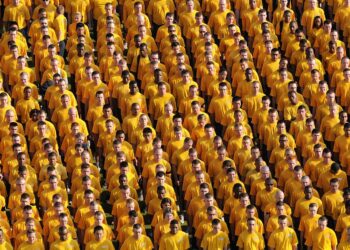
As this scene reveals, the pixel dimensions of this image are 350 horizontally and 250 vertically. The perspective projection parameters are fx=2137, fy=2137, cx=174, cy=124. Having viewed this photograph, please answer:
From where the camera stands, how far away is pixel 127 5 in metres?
45.8

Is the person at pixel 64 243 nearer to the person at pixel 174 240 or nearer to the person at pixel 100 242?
the person at pixel 100 242

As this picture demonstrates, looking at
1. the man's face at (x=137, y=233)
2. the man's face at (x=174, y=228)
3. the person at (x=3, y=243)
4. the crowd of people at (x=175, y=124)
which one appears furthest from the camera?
the crowd of people at (x=175, y=124)

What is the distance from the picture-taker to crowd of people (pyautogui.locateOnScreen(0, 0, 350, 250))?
130 ft

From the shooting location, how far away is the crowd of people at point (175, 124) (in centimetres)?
3953

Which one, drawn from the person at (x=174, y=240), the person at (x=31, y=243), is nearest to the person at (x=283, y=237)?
the person at (x=174, y=240)

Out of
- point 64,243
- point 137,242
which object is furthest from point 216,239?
point 64,243

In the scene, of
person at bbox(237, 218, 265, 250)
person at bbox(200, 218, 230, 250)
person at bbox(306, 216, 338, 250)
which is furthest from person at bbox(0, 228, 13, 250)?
person at bbox(306, 216, 338, 250)

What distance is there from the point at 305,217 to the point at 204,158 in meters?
2.92

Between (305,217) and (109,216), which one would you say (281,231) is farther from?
(109,216)

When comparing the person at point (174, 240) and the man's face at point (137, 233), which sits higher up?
the man's face at point (137, 233)

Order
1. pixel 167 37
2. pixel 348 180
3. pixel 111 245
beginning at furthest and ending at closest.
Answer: pixel 167 37 → pixel 348 180 → pixel 111 245

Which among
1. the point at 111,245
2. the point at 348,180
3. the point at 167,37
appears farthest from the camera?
the point at 167,37

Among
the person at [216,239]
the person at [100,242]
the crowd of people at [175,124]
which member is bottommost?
the person at [216,239]

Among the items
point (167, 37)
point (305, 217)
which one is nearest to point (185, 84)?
point (167, 37)
